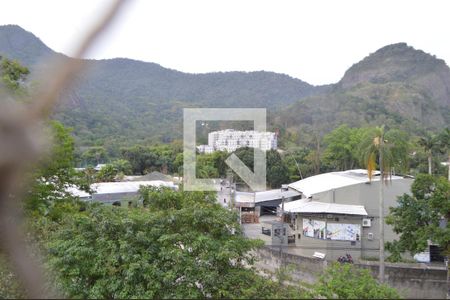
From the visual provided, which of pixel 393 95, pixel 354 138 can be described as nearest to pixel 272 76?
pixel 393 95

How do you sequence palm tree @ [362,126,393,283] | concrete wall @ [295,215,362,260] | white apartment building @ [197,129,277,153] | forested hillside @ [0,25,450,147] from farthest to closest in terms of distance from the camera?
1. forested hillside @ [0,25,450,147]
2. white apartment building @ [197,129,277,153]
3. concrete wall @ [295,215,362,260]
4. palm tree @ [362,126,393,283]

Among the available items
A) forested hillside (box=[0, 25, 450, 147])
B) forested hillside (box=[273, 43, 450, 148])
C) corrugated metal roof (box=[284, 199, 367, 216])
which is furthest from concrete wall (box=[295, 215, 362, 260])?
forested hillside (box=[273, 43, 450, 148])

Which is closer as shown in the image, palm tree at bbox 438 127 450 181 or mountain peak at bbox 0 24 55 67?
mountain peak at bbox 0 24 55 67

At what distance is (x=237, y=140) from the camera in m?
51.8

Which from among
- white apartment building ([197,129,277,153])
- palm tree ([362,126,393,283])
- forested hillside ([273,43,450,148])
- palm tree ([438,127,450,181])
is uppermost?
forested hillside ([273,43,450,148])

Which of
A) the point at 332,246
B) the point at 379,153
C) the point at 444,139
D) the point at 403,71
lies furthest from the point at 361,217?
the point at 403,71

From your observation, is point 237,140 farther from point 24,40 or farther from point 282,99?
point 282,99

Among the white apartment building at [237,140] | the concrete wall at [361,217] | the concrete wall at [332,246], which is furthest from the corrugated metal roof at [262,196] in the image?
the white apartment building at [237,140]

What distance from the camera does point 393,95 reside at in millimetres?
79625

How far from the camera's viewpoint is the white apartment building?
156 ft

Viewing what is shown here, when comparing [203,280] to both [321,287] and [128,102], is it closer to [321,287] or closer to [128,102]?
[321,287]

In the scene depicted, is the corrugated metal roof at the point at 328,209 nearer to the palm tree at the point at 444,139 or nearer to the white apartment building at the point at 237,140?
A: the palm tree at the point at 444,139

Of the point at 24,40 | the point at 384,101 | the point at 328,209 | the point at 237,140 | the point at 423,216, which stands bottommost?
the point at 328,209

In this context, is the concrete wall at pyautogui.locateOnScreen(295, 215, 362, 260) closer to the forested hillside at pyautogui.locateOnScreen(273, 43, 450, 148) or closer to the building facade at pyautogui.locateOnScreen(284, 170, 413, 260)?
the building facade at pyautogui.locateOnScreen(284, 170, 413, 260)
